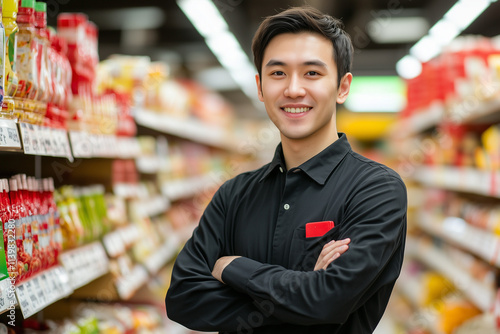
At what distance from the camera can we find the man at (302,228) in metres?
1.53

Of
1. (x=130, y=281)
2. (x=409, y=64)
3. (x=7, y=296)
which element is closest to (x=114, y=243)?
(x=130, y=281)

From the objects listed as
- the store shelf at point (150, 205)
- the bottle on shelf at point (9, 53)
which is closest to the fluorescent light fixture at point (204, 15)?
the store shelf at point (150, 205)

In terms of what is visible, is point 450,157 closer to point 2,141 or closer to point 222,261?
point 222,261

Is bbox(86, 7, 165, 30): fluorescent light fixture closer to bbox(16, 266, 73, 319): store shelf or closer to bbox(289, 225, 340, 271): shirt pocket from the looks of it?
bbox(16, 266, 73, 319): store shelf

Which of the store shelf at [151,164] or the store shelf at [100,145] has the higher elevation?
the store shelf at [100,145]

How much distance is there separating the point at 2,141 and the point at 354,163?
41.5 inches

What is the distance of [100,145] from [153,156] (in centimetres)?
193

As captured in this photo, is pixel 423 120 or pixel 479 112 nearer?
pixel 479 112

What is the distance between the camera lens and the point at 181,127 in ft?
18.0

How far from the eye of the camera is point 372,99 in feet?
40.1

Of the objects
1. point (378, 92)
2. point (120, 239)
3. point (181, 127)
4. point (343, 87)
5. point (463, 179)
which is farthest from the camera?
point (378, 92)

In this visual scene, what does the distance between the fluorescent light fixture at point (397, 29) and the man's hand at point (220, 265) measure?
23.4ft

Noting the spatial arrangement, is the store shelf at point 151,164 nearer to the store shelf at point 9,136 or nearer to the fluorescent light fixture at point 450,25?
the store shelf at point 9,136

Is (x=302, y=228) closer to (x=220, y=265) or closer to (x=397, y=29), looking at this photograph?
(x=220, y=265)
